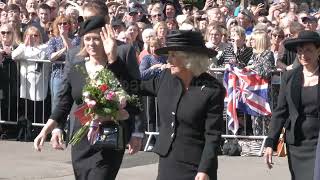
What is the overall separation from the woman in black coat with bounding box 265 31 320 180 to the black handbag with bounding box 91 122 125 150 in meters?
1.34

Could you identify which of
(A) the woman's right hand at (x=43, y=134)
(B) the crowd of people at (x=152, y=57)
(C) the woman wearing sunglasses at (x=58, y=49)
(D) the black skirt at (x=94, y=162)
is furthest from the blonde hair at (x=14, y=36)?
(D) the black skirt at (x=94, y=162)

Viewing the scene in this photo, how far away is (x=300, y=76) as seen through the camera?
718 cm

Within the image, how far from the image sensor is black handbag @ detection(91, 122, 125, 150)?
6.50m

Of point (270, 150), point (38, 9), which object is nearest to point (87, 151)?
point (270, 150)

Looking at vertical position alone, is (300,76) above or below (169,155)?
above

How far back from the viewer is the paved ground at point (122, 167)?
1032cm

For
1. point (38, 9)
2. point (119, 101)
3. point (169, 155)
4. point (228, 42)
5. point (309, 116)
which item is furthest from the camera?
point (38, 9)

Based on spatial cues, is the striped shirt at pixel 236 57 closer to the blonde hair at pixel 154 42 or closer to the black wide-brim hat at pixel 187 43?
the blonde hair at pixel 154 42

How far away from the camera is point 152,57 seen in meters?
12.1

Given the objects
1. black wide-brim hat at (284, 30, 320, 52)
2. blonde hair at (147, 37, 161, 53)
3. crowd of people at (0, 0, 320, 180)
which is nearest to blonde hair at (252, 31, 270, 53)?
crowd of people at (0, 0, 320, 180)

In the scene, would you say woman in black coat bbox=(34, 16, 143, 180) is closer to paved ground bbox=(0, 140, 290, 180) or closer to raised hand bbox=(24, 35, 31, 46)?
paved ground bbox=(0, 140, 290, 180)

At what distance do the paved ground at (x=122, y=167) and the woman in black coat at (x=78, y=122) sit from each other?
3.47 m

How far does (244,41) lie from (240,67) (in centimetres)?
68

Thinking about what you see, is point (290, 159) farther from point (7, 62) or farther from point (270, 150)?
point (7, 62)
